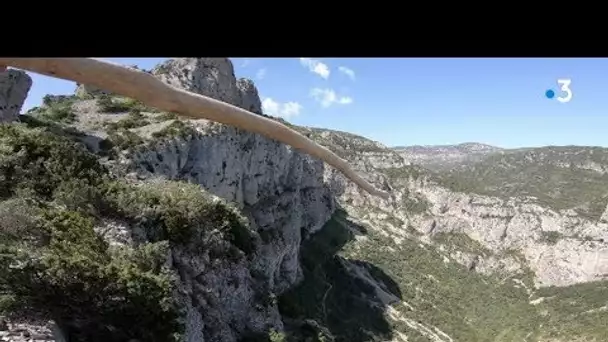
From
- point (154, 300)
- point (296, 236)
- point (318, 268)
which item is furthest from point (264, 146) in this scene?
point (154, 300)

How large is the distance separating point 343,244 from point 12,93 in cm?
9136

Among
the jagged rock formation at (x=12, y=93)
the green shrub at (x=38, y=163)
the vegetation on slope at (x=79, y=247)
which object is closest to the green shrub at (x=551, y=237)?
the jagged rock formation at (x=12, y=93)

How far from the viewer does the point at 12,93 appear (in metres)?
40.3

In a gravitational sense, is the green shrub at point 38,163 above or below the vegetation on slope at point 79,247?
above

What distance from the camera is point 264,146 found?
3307 inches

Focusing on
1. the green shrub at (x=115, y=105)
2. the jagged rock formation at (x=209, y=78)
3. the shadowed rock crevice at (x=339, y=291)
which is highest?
the jagged rock formation at (x=209, y=78)

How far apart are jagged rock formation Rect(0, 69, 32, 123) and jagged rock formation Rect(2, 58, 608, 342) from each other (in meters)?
5.66

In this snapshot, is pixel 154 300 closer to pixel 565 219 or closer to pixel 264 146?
pixel 264 146

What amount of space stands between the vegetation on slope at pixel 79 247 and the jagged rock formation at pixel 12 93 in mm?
14057

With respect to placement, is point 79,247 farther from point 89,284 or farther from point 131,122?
point 131,122

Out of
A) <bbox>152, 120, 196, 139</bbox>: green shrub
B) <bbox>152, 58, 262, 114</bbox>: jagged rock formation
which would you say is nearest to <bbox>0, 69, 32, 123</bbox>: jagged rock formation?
<bbox>152, 120, 196, 139</bbox>: green shrub

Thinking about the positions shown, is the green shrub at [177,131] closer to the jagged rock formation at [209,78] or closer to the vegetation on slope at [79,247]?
the jagged rock formation at [209,78]

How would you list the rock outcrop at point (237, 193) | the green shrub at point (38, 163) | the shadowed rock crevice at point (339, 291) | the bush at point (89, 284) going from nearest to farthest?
the bush at point (89, 284) → the green shrub at point (38, 163) → the rock outcrop at point (237, 193) → the shadowed rock crevice at point (339, 291)

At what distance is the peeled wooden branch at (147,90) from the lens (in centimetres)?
204
